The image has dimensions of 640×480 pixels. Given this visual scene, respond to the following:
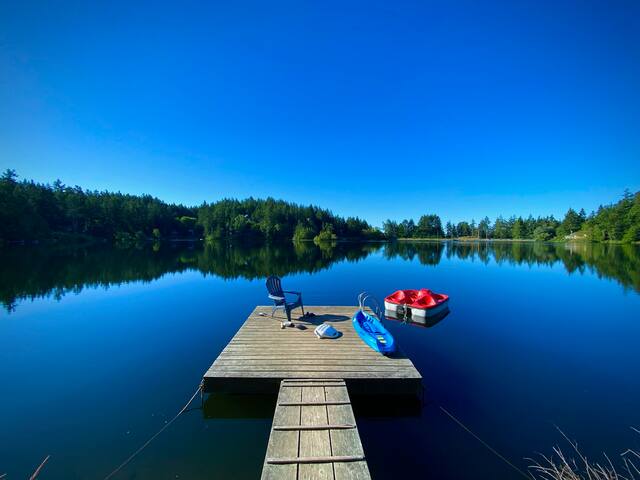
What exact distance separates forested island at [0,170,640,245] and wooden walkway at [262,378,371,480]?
63.3 meters

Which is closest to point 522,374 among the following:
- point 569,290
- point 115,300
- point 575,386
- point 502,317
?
point 575,386

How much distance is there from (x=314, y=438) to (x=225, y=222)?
85615mm

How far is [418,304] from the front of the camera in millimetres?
10844

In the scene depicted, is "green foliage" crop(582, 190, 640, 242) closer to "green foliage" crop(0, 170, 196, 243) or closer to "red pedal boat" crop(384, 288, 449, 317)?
"red pedal boat" crop(384, 288, 449, 317)

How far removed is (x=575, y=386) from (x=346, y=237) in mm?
90357

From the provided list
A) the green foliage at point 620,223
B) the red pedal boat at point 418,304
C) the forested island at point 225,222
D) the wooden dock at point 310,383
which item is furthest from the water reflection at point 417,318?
the green foliage at point 620,223

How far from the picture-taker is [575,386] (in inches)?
236

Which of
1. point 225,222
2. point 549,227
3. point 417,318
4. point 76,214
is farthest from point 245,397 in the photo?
point 549,227

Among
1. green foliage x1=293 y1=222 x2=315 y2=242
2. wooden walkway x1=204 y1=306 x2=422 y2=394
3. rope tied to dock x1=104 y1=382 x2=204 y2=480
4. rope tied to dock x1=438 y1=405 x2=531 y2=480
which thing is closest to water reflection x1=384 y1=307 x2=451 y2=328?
wooden walkway x1=204 y1=306 x2=422 y2=394

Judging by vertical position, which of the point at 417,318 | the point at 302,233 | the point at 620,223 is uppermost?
the point at 620,223

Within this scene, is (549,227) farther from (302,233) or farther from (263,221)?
(263,221)

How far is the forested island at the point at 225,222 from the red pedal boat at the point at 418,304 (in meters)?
62.0

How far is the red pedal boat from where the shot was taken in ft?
34.9

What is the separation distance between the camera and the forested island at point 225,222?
50800 millimetres
